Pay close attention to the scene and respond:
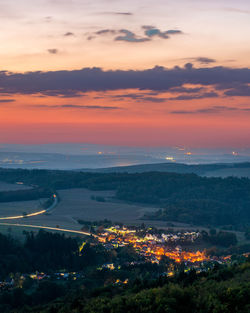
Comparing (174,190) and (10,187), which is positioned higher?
(10,187)

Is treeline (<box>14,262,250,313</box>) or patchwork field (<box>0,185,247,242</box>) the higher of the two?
treeline (<box>14,262,250,313</box>)

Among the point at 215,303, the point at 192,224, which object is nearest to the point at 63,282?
the point at 215,303

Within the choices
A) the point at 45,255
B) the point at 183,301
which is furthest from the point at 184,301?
the point at 45,255

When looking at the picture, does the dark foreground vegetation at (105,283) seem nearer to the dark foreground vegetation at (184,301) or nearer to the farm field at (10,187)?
the dark foreground vegetation at (184,301)

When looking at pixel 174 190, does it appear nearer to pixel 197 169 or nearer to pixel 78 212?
pixel 78 212

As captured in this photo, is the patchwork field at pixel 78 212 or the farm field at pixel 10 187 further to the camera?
the farm field at pixel 10 187

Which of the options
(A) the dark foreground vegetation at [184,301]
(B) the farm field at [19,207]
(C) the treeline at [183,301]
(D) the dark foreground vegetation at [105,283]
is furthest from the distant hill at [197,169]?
(C) the treeline at [183,301]

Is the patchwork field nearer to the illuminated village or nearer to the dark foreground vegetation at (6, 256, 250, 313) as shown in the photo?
the illuminated village

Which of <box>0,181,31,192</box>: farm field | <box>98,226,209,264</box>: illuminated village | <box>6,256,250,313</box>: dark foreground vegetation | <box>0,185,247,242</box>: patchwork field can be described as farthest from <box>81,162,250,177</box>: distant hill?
<box>6,256,250,313</box>: dark foreground vegetation

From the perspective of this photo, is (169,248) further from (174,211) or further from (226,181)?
(226,181)
